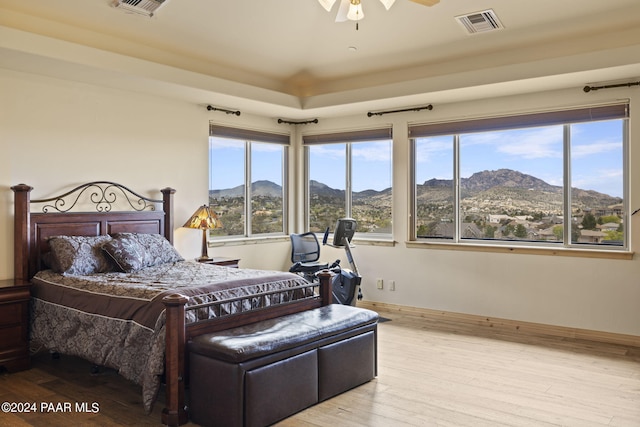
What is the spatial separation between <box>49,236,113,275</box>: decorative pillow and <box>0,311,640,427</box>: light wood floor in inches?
30.6

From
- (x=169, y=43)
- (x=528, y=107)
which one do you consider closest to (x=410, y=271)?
(x=528, y=107)

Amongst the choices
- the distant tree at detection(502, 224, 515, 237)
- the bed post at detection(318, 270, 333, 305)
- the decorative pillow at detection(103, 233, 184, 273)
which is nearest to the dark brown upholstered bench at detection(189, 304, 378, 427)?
the bed post at detection(318, 270, 333, 305)

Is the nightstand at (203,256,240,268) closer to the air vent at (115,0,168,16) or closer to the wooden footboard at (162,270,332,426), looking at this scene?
the wooden footboard at (162,270,332,426)

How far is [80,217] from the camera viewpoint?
4.70 metres

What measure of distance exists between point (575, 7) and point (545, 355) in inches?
115

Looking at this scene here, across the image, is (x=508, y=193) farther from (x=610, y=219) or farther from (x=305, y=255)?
(x=305, y=255)

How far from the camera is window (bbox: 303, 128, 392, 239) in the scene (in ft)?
21.3

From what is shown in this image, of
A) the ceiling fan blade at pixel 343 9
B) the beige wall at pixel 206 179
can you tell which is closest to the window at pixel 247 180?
the beige wall at pixel 206 179

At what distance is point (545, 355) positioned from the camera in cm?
446

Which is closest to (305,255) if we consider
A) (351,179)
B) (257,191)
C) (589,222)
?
(257,191)

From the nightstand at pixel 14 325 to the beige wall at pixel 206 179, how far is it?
487 millimetres

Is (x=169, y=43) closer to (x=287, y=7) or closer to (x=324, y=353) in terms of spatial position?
(x=287, y=7)

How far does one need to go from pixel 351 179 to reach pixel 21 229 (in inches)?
152

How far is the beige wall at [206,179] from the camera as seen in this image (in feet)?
14.8
